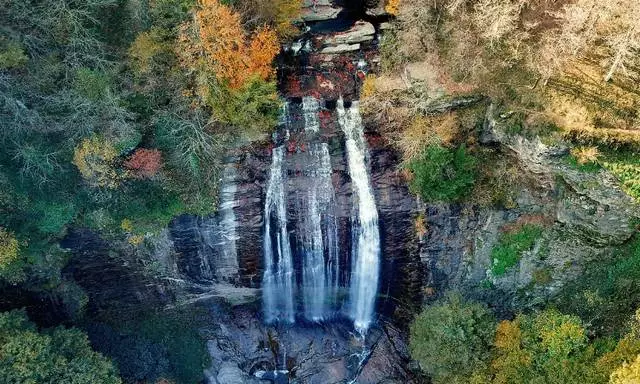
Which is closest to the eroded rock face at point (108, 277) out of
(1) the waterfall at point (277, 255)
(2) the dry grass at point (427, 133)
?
(1) the waterfall at point (277, 255)

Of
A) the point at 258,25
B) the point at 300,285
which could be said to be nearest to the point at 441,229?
the point at 300,285

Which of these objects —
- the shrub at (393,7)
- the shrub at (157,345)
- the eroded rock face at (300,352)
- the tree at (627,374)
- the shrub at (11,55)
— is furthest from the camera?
the eroded rock face at (300,352)

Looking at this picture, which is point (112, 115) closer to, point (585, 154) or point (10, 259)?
point (10, 259)

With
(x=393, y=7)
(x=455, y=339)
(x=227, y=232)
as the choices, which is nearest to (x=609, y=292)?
(x=455, y=339)

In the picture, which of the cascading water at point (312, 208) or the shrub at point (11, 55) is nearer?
the shrub at point (11, 55)

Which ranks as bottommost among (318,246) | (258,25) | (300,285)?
(300,285)

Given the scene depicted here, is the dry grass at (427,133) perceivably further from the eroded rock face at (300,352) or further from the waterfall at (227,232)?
the eroded rock face at (300,352)

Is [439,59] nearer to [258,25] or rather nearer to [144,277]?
[258,25]
